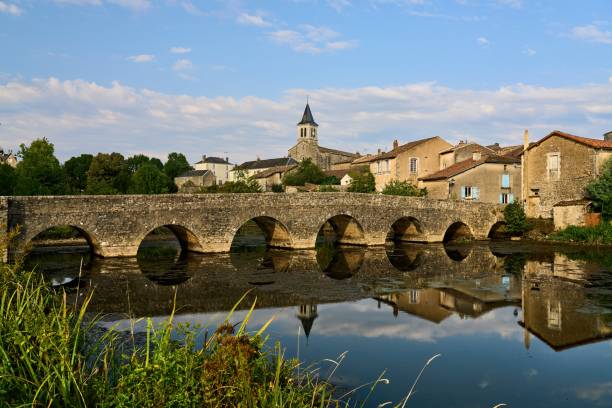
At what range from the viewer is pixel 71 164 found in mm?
65750

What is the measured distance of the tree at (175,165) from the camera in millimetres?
89688

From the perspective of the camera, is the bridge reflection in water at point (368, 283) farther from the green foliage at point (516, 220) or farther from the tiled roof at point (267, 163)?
the tiled roof at point (267, 163)

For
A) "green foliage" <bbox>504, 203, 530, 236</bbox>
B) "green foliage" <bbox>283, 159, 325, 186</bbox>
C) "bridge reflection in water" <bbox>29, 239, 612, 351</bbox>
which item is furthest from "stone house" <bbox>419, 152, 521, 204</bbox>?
"green foliage" <bbox>283, 159, 325, 186</bbox>

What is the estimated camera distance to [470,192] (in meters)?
34.0

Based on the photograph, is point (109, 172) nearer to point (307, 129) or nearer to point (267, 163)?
point (267, 163)

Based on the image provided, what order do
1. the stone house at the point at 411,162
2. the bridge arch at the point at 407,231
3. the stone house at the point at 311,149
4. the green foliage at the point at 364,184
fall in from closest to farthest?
the bridge arch at the point at 407,231, the stone house at the point at 411,162, the green foliage at the point at 364,184, the stone house at the point at 311,149

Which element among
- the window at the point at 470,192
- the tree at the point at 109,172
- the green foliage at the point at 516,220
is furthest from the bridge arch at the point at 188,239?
the tree at the point at 109,172

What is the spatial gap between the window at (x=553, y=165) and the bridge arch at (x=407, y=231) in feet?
28.5

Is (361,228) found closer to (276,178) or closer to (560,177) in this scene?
(560,177)

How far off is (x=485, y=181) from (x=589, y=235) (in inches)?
322

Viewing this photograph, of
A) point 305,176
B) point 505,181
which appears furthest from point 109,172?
point 505,181

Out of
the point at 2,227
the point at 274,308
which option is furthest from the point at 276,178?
the point at 274,308

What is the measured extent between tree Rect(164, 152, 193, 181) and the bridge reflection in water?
6608cm

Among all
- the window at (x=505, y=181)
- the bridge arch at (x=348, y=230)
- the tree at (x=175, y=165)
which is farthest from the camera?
the tree at (x=175, y=165)
